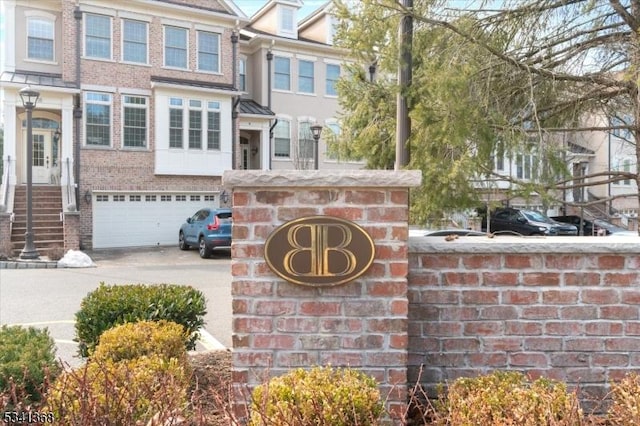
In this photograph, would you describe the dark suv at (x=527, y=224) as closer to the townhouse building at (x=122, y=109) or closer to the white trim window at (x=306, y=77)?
the white trim window at (x=306, y=77)

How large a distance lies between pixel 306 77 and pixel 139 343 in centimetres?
2373

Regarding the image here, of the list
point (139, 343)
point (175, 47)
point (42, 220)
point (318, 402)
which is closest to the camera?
point (318, 402)

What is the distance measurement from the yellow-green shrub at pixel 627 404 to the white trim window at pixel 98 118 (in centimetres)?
1965

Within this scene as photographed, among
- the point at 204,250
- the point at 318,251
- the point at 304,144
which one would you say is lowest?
the point at 204,250

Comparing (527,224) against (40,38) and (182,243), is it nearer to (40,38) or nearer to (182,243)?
(182,243)

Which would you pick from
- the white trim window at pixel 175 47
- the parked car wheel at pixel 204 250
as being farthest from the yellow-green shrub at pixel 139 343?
the white trim window at pixel 175 47

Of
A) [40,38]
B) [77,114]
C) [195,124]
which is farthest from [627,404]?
[40,38]

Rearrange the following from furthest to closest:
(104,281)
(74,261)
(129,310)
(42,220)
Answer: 1. (42,220)
2. (74,261)
3. (104,281)
4. (129,310)

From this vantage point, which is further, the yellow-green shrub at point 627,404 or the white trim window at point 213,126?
the white trim window at point 213,126

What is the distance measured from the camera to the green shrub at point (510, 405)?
83.7 inches

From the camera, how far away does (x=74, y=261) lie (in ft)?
49.5

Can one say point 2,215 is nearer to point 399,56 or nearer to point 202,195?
point 202,195

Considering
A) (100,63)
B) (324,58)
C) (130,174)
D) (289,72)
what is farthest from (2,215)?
(324,58)

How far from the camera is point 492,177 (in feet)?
22.0
